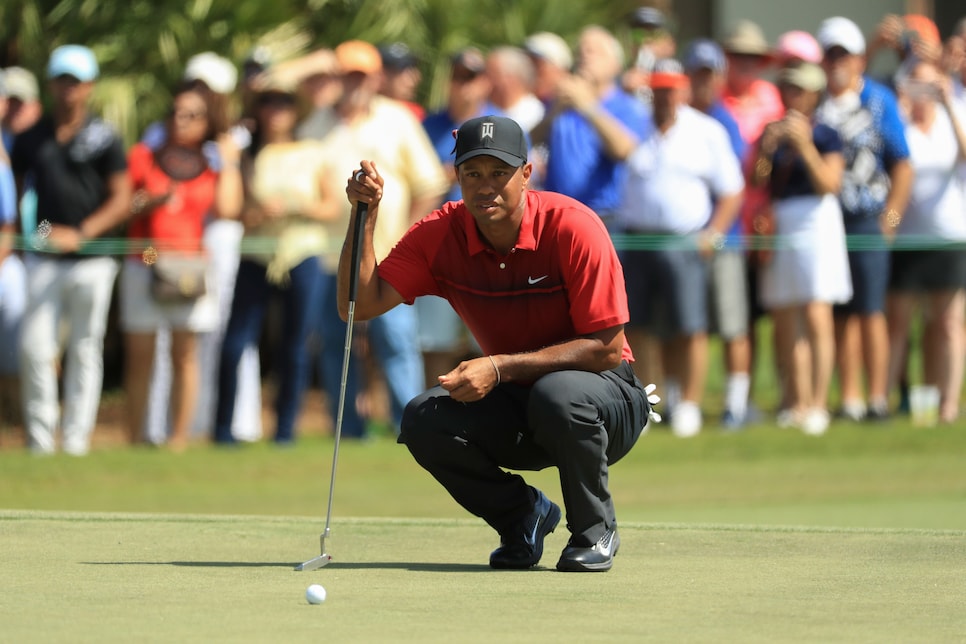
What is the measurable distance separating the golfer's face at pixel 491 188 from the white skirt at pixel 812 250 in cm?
601

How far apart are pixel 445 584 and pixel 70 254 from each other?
6.08 metres

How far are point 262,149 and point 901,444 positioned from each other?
4301 mm

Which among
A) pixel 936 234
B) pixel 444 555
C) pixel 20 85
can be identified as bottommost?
pixel 936 234

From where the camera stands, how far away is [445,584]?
5324 millimetres

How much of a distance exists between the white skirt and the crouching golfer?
5.57 m

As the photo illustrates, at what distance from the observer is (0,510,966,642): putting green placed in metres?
4.46

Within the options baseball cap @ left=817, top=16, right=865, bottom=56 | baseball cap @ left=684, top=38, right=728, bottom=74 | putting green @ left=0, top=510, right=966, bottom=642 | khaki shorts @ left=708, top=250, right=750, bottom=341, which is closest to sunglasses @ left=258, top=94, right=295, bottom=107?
baseball cap @ left=684, top=38, right=728, bottom=74

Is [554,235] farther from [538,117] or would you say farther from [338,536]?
[538,117]

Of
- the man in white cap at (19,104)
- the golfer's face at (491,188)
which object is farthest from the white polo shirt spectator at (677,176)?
the golfer's face at (491,188)

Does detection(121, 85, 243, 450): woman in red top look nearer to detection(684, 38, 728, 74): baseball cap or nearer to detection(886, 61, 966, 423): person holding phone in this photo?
detection(684, 38, 728, 74): baseball cap

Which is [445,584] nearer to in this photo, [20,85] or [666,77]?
[666,77]

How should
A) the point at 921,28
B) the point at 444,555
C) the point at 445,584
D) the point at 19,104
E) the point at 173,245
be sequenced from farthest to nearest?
the point at 921,28 → the point at 19,104 → the point at 173,245 → the point at 444,555 → the point at 445,584

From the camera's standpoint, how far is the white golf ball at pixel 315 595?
4836mm

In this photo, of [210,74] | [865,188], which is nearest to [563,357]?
[210,74]
